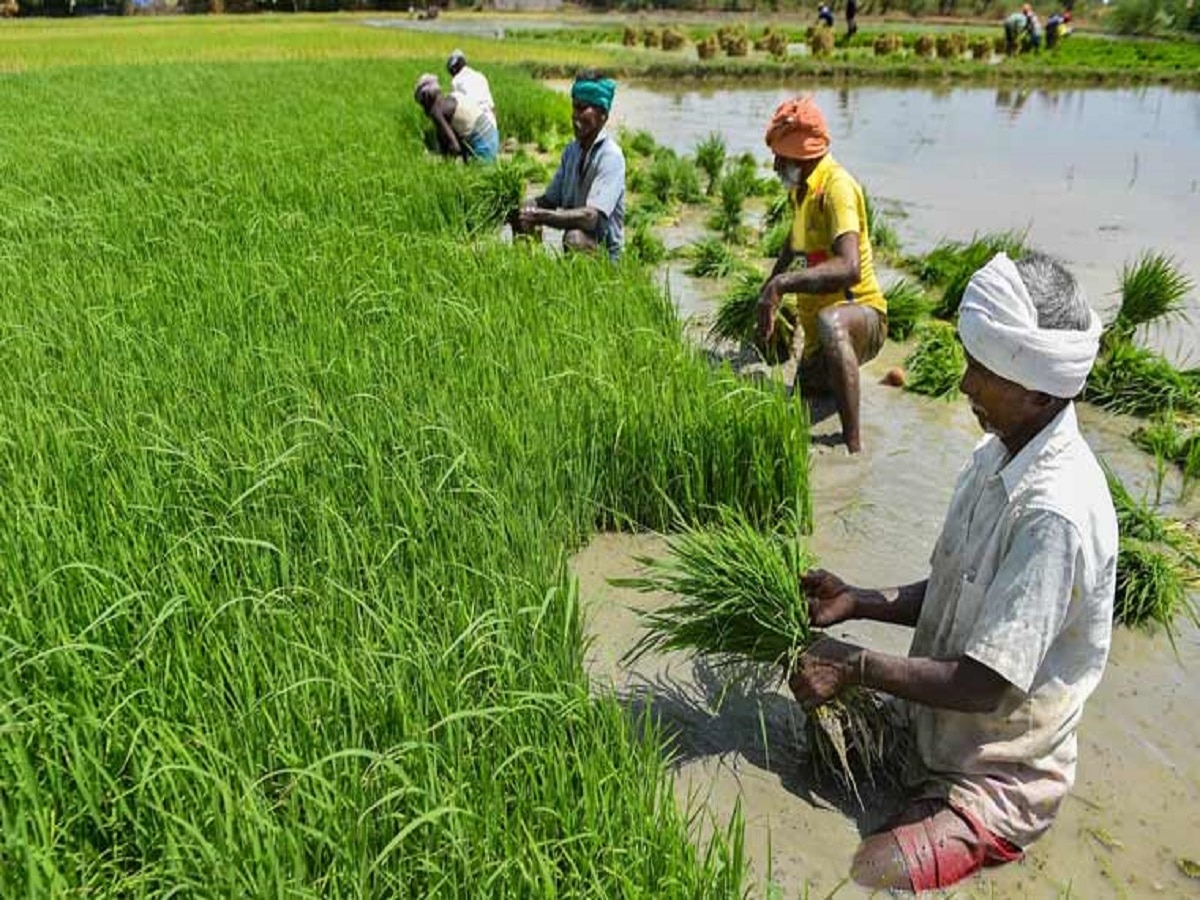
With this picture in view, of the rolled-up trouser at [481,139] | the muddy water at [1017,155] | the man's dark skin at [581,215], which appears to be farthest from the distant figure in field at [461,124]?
the muddy water at [1017,155]

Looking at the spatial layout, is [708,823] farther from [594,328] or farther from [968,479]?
[594,328]

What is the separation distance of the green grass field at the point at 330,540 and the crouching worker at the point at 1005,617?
0.48 metres

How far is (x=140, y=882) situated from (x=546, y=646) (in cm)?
83

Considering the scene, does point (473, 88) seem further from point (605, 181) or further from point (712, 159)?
point (605, 181)

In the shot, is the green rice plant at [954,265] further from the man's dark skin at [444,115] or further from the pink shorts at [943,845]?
the man's dark skin at [444,115]

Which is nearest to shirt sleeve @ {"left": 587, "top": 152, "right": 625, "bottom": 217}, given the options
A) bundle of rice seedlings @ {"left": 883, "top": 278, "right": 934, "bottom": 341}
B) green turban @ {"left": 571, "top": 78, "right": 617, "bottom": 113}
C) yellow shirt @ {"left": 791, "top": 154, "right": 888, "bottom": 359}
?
green turban @ {"left": 571, "top": 78, "right": 617, "bottom": 113}

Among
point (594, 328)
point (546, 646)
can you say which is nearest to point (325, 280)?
point (594, 328)

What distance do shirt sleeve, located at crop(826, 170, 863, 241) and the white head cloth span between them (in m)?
2.04

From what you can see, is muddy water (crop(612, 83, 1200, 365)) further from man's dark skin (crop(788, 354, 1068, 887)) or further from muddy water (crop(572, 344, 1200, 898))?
man's dark skin (crop(788, 354, 1068, 887))

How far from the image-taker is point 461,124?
7965 millimetres

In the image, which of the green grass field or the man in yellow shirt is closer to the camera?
the green grass field

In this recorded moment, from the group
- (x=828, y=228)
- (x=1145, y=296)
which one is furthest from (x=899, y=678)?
(x=1145, y=296)

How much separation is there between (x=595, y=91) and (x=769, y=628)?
3382 millimetres

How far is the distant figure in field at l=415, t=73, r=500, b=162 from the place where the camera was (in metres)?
7.89
